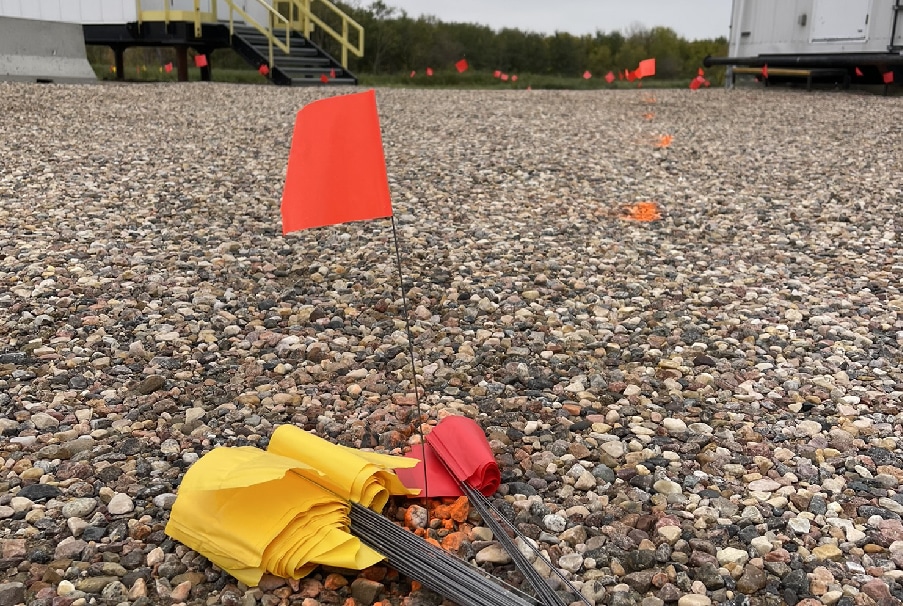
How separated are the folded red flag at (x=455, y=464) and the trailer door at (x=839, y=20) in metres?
15.0

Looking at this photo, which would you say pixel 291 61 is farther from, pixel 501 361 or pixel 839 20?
pixel 501 361

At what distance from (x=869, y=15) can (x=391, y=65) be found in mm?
13605

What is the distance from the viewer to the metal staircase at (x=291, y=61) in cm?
1571

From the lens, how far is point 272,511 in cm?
230

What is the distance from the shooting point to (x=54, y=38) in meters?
14.3

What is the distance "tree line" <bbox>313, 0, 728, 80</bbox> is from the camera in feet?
77.6

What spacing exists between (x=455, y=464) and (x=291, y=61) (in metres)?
15.2

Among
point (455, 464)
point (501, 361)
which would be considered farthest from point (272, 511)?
point (501, 361)

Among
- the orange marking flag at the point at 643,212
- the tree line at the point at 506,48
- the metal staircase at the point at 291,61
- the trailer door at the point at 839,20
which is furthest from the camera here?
the tree line at the point at 506,48

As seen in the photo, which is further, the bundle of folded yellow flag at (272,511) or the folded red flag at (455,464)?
the folded red flag at (455,464)

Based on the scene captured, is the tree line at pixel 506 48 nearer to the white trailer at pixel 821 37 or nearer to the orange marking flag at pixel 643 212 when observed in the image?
the white trailer at pixel 821 37

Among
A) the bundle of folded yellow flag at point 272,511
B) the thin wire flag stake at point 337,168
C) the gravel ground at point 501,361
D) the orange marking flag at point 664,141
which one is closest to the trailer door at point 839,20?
the orange marking flag at point 664,141

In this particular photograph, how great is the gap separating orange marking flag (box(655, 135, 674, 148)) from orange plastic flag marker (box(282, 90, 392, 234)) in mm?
7496

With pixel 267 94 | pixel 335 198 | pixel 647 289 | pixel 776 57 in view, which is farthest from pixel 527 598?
pixel 776 57
